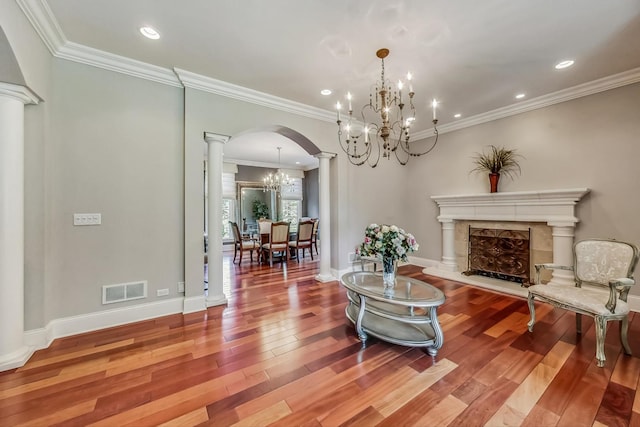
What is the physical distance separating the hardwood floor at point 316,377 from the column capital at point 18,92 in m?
2.18

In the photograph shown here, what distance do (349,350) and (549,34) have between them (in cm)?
349

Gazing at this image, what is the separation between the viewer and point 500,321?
2871mm

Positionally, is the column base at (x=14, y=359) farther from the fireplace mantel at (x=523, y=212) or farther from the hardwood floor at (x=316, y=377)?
the fireplace mantel at (x=523, y=212)

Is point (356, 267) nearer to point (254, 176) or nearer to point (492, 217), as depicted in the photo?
point (492, 217)

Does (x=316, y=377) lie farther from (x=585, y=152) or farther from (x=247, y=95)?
(x=585, y=152)

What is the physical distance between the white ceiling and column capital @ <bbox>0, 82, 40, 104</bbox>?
2.31ft

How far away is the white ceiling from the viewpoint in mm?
2094

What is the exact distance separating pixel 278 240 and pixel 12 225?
413 cm

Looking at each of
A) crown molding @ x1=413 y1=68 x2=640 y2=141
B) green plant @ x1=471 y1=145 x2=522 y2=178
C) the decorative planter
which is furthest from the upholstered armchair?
crown molding @ x1=413 y1=68 x2=640 y2=141

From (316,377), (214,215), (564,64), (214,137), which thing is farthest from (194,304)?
(564,64)

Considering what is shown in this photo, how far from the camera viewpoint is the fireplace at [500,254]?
405 centimetres

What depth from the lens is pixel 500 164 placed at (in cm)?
423

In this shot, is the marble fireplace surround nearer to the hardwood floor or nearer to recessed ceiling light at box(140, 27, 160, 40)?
the hardwood floor

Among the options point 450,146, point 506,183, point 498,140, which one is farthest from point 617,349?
point 450,146
